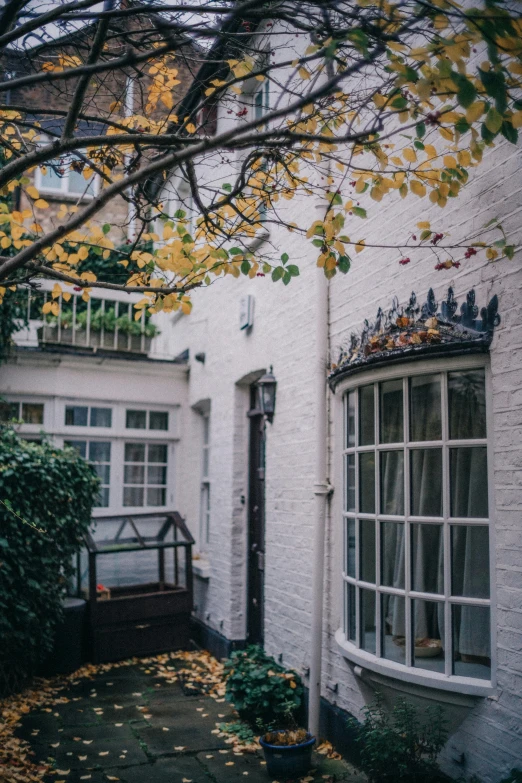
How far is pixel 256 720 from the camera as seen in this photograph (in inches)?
213

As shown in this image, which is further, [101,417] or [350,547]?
[101,417]

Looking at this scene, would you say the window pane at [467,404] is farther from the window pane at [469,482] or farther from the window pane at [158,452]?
the window pane at [158,452]

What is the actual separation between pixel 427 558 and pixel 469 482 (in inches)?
22.6

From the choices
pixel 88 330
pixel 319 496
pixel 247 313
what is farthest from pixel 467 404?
→ pixel 88 330

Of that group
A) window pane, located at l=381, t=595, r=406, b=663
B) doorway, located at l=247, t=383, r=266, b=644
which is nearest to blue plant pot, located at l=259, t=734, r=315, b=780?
window pane, located at l=381, t=595, r=406, b=663

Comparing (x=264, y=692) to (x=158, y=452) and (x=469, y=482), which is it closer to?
(x=469, y=482)

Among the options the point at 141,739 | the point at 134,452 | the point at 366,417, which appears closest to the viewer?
the point at 366,417

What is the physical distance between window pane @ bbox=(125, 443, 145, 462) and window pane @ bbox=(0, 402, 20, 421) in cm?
163

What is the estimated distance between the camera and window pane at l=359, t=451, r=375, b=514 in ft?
15.9

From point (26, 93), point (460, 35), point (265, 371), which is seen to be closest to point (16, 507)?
point (265, 371)

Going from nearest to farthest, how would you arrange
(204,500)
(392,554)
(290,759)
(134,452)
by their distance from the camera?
(392,554)
(290,759)
(204,500)
(134,452)

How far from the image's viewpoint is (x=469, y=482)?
399cm

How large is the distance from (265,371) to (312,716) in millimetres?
3440

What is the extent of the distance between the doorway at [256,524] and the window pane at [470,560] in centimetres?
351
